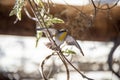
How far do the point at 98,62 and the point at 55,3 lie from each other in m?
0.40

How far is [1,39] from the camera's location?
1.19 meters

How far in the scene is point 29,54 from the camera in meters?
1.24

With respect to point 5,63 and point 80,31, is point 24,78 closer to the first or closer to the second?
point 5,63

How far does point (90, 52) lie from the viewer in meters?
1.33

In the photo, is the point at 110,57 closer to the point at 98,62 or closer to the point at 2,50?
the point at 98,62

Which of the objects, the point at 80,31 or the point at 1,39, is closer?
the point at 1,39

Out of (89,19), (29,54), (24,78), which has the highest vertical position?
(89,19)

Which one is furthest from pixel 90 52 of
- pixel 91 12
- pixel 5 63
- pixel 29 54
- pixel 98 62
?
pixel 5 63

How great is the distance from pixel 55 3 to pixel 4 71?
0.40m

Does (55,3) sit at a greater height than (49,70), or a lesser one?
greater

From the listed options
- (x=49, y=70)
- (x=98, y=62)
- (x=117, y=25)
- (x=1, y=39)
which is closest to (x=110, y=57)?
(x=98, y=62)

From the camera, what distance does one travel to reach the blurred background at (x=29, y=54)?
3.89ft

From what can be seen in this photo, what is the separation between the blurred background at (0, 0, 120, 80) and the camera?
119 centimetres

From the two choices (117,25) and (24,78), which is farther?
(117,25)
